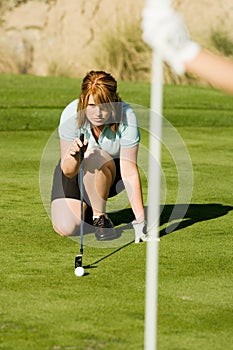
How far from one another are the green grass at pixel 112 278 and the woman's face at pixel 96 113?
0.75 metres

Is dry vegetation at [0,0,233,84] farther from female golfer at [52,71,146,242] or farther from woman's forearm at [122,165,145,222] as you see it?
woman's forearm at [122,165,145,222]

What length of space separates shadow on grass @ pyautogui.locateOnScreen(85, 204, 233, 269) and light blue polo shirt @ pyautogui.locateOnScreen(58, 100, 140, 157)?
2.08 ft

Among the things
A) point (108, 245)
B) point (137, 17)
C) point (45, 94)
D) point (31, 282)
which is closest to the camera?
point (31, 282)

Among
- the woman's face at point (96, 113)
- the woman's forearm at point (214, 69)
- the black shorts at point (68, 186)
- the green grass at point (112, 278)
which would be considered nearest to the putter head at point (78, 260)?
the green grass at point (112, 278)

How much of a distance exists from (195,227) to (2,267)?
1750mm

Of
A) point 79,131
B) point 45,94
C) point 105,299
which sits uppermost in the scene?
point 45,94

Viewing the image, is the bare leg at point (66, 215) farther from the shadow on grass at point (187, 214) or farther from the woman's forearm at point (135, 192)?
the shadow on grass at point (187, 214)

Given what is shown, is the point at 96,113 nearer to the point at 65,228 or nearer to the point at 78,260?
the point at 65,228

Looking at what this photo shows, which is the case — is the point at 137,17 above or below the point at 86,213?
above

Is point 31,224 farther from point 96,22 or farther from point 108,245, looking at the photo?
point 96,22

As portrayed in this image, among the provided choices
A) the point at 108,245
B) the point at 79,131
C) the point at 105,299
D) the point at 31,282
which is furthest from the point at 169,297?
the point at 79,131

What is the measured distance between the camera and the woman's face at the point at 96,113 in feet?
21.5

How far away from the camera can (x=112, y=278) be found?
5660mm

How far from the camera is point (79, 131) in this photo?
6.88 m
